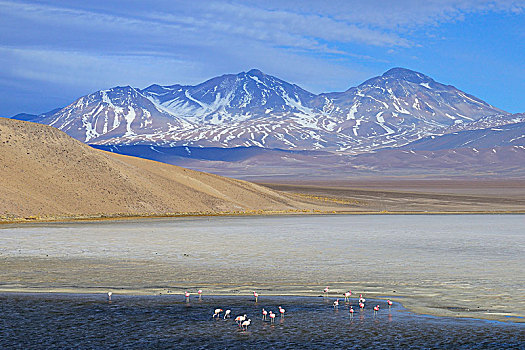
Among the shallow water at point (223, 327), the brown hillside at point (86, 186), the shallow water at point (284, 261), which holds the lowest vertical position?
the shallow water at point (223, 327)

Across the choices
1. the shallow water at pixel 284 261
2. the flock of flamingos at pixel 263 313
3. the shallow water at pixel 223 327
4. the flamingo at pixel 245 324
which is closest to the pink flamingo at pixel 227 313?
the flock of flamingos at pixel 263 313

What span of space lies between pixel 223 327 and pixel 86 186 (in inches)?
1757

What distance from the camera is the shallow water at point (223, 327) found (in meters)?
12.8

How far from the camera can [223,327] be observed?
46.6 ft

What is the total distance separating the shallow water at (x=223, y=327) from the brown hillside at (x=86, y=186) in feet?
106

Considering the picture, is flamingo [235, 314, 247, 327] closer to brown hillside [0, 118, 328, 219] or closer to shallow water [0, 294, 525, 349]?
shallow water [0, 294, 525, 349]

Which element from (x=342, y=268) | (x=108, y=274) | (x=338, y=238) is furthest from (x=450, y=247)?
(x=108, y=274)

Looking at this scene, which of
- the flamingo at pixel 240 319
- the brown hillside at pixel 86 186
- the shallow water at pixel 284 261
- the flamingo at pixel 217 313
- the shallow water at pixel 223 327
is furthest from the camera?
the brown hillside at pixel 86 186

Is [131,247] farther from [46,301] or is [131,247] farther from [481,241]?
[481,241]

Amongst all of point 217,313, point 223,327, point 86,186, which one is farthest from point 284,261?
point 86,186

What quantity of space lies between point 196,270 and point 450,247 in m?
12.2

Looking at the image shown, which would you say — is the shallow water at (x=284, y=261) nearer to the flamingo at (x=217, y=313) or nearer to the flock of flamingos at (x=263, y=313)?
the flock of flamingos at (x=263, y=313)

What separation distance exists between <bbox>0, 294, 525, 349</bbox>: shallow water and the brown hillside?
32348mm

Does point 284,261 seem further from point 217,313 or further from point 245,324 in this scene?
point 245,324
